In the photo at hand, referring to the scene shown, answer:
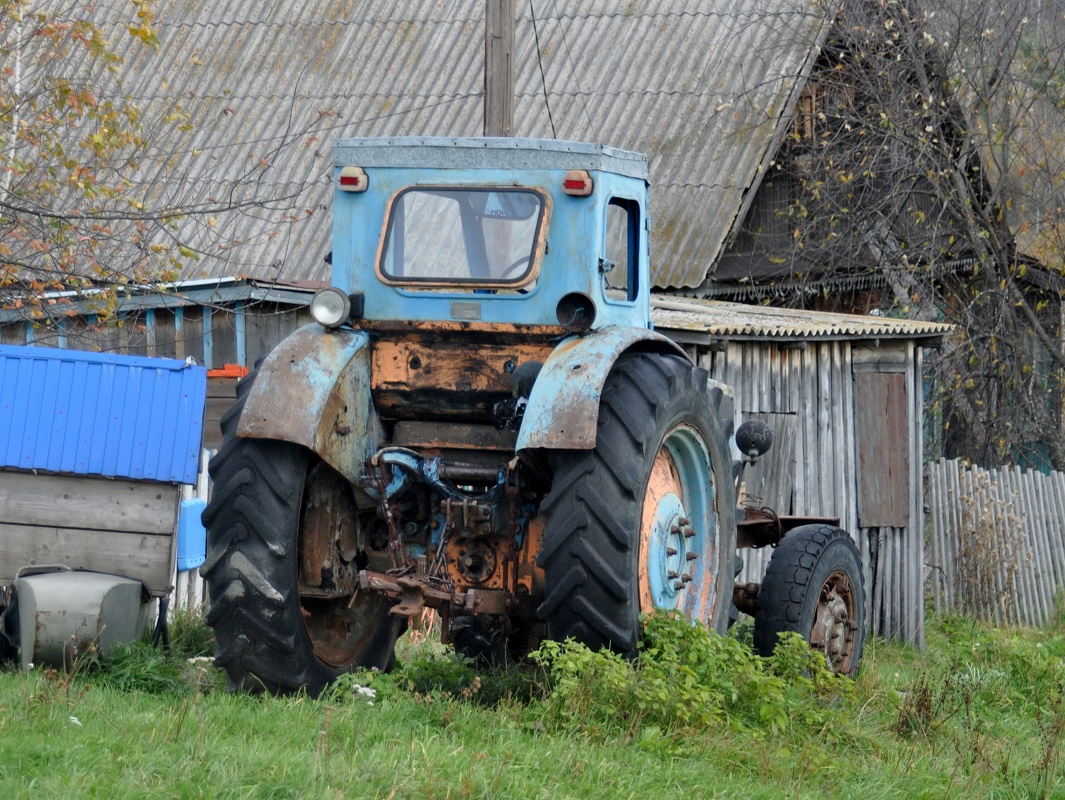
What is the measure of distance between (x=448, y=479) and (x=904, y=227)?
1243 cm

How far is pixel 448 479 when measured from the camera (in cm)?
649

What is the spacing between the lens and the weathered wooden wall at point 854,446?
42.4 feet

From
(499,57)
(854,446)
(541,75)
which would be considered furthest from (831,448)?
(541,75)

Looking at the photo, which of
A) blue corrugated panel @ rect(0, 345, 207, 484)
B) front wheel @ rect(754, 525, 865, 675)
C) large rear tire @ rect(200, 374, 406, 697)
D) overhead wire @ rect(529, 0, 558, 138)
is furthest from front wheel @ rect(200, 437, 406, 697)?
overhead wire @ rect(529, 0, 558, 138)

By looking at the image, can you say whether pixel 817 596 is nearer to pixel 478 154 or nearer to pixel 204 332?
pixel 478 154

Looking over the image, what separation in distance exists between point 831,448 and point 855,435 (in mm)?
243

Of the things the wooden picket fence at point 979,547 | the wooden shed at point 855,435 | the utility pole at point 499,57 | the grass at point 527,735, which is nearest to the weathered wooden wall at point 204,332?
the utility pole at point 499,57

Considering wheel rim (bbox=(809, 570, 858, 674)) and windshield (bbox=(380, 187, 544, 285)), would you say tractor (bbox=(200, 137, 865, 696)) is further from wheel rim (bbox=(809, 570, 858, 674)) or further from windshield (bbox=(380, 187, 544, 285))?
wheel rim (bbox=(809, 570, 858, 674))

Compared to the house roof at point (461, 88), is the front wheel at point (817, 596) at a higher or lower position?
lower

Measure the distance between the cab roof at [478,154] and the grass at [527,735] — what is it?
2.13m

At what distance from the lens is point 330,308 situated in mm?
6477

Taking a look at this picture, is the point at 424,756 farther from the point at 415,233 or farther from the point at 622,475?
the point at 415,233

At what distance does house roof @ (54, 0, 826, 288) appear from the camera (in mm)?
17906

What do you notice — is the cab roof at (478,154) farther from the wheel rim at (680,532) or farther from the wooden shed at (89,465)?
the wooden shed at (89,465)
